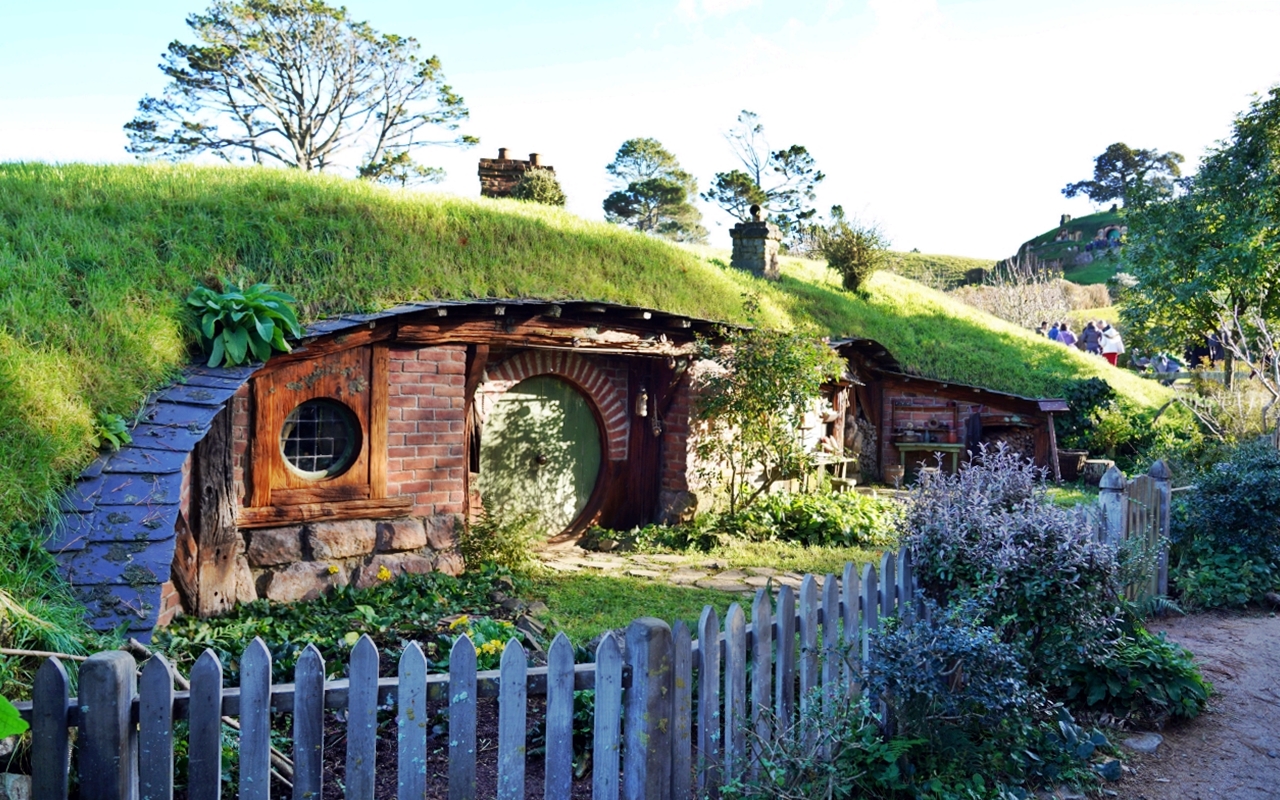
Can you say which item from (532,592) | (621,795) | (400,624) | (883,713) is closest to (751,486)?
(532,592)

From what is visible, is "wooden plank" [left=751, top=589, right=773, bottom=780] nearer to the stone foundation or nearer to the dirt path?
the dirt path

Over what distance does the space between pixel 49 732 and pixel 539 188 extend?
1326 centimetres

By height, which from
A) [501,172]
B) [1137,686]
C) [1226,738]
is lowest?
[1226,738]

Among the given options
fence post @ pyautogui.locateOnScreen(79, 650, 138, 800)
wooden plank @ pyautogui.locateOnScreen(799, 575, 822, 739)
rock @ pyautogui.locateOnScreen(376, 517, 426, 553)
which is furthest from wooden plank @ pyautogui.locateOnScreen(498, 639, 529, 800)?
rock @ pyautogui.locateOnScreen(376, 517, 426, 553)

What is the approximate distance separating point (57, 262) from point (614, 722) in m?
5.94

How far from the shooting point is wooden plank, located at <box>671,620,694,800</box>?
321cm

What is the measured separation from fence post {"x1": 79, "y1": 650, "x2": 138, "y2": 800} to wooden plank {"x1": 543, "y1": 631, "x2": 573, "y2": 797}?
122cm

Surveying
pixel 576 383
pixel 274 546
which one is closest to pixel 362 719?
pixel 274 546

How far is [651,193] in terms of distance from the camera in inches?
1780

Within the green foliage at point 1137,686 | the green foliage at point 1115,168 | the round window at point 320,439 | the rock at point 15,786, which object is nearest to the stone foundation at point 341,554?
the round window at point 320,439

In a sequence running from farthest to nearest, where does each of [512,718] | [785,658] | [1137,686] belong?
[1137,686], [785,658], [512,718]

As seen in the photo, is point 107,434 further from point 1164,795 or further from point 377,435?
point 1164,795

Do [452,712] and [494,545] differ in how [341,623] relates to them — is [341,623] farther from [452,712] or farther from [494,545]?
[452,712]

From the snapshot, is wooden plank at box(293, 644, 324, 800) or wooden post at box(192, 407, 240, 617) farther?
wooden post at box(192, 407, 240, 617)
